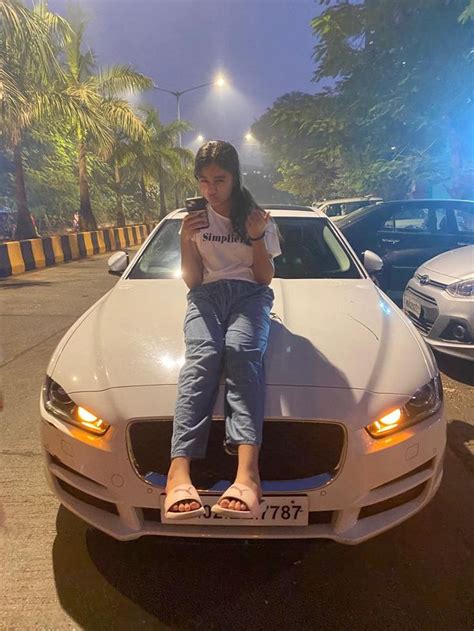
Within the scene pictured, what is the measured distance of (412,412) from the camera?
2.14 m

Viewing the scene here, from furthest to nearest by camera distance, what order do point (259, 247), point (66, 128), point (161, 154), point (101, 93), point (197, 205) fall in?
1. point (161, 154)
2. point (101, 93)
3. point (66, 128)
4. point (197, 205)
5. point (259, 247)

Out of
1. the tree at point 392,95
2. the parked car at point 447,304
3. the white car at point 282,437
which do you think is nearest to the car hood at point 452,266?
the parked car at point 447,304

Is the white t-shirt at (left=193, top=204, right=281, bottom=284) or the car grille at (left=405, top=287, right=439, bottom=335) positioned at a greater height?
the white t-shirt at (left=193, top=204, right=281, bottom=284)

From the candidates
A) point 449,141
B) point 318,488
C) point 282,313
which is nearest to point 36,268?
point 282,313

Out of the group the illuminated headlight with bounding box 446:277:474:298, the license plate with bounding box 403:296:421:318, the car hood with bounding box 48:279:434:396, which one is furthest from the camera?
the license plate with bounding box 403:296:421:318

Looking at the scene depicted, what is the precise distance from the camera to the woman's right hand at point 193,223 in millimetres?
2580

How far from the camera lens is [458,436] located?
3428 mm

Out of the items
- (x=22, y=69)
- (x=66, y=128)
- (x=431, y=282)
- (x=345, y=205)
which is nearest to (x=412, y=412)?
(x=431, y=282)

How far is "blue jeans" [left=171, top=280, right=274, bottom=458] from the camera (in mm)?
1956

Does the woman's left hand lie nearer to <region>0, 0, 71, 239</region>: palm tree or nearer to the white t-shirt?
the white t-shirt

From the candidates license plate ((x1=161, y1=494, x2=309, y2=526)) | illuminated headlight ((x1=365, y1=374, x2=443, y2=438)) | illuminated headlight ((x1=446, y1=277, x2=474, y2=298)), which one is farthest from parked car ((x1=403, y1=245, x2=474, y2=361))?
license plate ((x1=161, y1=494, x2=309, y2=526))

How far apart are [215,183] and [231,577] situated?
176 centimetres

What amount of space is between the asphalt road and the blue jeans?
0.46 metres

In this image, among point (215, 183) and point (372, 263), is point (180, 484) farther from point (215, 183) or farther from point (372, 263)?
point (372, 263)
